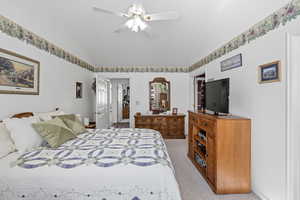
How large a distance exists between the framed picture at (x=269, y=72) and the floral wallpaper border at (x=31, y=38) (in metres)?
3.38

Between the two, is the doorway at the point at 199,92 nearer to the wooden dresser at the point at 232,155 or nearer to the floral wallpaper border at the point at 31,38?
the wooden dresser at the point at 232,155

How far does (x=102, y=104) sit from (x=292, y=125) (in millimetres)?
4281

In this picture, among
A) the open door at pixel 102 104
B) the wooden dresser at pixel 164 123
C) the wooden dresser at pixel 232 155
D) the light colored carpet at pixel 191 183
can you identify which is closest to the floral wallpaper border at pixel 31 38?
the open door at pixel 102 104

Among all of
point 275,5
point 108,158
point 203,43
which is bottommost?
point 108,158

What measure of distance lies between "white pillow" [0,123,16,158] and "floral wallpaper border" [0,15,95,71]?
1274mm

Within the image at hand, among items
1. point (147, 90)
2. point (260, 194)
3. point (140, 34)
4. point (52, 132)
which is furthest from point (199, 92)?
point (52, 132)

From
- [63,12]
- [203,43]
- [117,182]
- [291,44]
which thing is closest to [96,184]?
[117,182]

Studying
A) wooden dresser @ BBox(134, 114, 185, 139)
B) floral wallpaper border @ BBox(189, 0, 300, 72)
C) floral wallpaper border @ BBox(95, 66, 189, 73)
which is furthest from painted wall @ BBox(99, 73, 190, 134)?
floral wallpaper border @ BBox(189, 0, 300, 72)

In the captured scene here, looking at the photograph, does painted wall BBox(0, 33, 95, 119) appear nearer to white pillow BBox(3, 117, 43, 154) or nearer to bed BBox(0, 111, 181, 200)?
white pillow BBox(3, 117, 43, 154)

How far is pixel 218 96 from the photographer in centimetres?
259

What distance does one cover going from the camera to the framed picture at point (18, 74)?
2.05m

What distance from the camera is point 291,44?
5.50ft

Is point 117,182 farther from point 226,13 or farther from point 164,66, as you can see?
point 164,66

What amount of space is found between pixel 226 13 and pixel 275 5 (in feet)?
2.96
